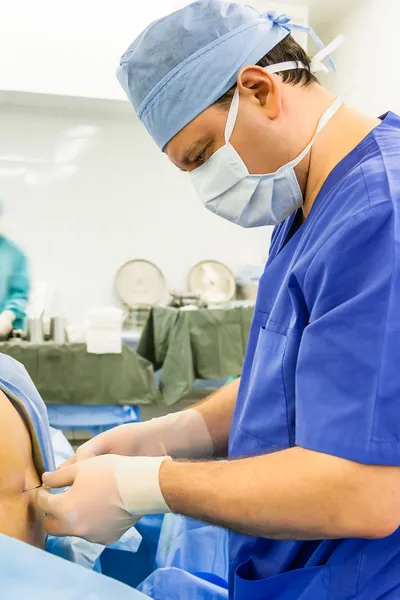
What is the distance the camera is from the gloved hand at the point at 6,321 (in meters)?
3.15

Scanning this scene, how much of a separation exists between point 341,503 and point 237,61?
67 centimetres

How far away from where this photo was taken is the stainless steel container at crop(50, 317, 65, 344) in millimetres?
3148

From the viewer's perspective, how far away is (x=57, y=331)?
3160 millimetres

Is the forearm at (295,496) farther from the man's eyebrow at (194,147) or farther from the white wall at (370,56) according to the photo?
the white wall at (370,56)

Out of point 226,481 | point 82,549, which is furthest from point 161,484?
point 82,549

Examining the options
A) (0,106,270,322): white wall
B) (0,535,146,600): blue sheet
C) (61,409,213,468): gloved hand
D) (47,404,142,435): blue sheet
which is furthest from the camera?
(0,106,270,322): white wall

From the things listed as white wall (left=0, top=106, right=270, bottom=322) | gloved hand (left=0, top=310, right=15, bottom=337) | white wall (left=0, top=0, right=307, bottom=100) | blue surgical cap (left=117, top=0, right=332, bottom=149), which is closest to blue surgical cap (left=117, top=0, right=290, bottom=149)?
blue surgical cap (left=117, top=0, right=332, bottom=149)

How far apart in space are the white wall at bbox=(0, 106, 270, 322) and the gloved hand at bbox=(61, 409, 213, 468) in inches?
127

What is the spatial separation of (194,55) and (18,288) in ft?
9.74

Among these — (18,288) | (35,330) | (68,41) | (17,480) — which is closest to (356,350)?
(17,480)

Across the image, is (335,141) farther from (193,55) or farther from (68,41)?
(68,41)

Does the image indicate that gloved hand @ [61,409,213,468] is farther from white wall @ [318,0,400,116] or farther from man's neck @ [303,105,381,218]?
white wall @ [318,0,400,116]

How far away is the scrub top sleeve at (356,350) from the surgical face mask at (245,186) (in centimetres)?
22

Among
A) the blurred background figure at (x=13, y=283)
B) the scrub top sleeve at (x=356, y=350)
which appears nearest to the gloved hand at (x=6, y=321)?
the blurred background figure at (x=13, y=283)
